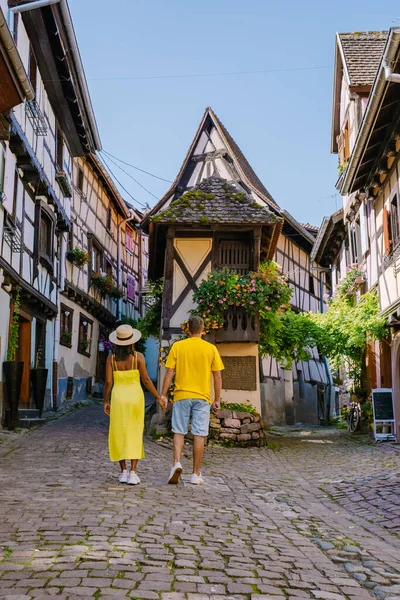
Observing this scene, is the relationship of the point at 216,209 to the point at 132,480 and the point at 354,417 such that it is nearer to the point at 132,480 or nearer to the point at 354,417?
the point at 354,417

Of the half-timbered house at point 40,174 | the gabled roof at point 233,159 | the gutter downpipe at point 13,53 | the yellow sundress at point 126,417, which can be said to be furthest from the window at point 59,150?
the yellow sundress at point 126,417

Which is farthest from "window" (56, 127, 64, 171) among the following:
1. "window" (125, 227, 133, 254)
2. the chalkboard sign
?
"window" (125, 227, 133, 254)

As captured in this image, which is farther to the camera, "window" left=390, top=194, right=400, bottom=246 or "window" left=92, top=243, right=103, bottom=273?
"window" left=92, top=243, right=103, bottom=273

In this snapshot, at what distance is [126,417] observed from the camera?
22.9 feet

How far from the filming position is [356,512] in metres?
6.64

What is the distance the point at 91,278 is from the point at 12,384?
37.5 ft

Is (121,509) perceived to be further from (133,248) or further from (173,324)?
(133,248)

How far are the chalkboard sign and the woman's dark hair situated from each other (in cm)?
817

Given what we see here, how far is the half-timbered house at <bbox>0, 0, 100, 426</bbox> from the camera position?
13875 mm

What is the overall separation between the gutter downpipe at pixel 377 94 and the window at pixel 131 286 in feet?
61.7

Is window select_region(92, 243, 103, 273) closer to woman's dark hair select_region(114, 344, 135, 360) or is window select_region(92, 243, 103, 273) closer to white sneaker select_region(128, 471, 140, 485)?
woman's dark hair select_region(114, 344, 135, 360)

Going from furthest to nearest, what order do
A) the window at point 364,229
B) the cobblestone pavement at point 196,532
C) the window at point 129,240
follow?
the window at point 129,240
the window at point 364,229
the cobblestone pavement at point 196,532

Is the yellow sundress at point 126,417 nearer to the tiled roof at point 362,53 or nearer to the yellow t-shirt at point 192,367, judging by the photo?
the yellow t-shirt at point 192,367

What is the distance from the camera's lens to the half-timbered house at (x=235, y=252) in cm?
1437
